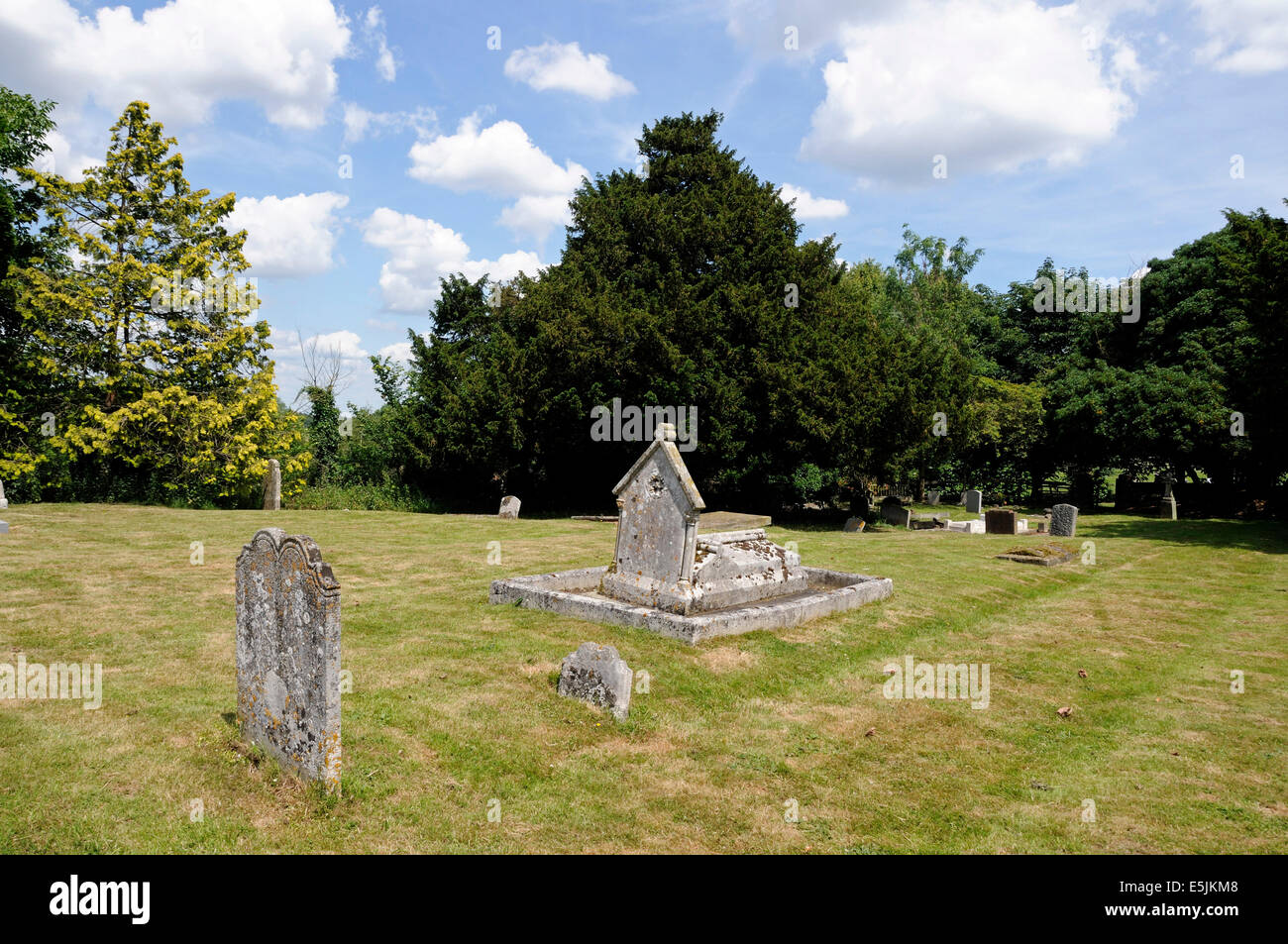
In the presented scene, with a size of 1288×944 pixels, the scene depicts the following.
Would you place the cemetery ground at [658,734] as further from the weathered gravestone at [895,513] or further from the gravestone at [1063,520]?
the weathered gravestone at [895,513]

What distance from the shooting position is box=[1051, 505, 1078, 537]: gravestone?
23156 millimetres

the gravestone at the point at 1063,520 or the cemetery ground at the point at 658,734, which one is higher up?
the gravestone at the point at 1063,520

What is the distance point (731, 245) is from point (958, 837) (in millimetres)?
24270

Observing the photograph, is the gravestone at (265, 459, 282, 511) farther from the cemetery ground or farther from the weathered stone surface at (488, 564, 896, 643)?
the weathered stone surface at (488, 564, 896, 643)

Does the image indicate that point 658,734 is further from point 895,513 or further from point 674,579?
point 895,513

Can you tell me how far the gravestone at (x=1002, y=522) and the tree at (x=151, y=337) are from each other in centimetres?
2448

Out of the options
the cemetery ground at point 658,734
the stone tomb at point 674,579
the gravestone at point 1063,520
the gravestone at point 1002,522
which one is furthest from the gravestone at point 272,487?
the gravestone at point 1063,520

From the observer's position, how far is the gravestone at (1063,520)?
23.2 m

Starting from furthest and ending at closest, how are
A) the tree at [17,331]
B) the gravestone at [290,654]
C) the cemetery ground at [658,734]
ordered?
the tree at [17,331] < the gravestone at [290,654] < the cemetery ground at [658,734]

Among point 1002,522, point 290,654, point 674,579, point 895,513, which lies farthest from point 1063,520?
point 290,654

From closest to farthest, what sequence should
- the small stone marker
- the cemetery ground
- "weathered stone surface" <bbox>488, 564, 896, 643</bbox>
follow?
the cemetery ground
the small stone marker
"weathered stone surface" <bbox>488, 564, 896, 643</bbox>

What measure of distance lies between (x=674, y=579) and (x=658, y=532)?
0.71m

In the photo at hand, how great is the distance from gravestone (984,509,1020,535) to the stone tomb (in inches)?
570

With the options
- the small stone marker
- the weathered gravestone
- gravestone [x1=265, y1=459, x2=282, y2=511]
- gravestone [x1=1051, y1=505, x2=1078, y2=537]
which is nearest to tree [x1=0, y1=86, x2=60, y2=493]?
gravestone [x1=265, y1=459, x2=282, y2=511]
